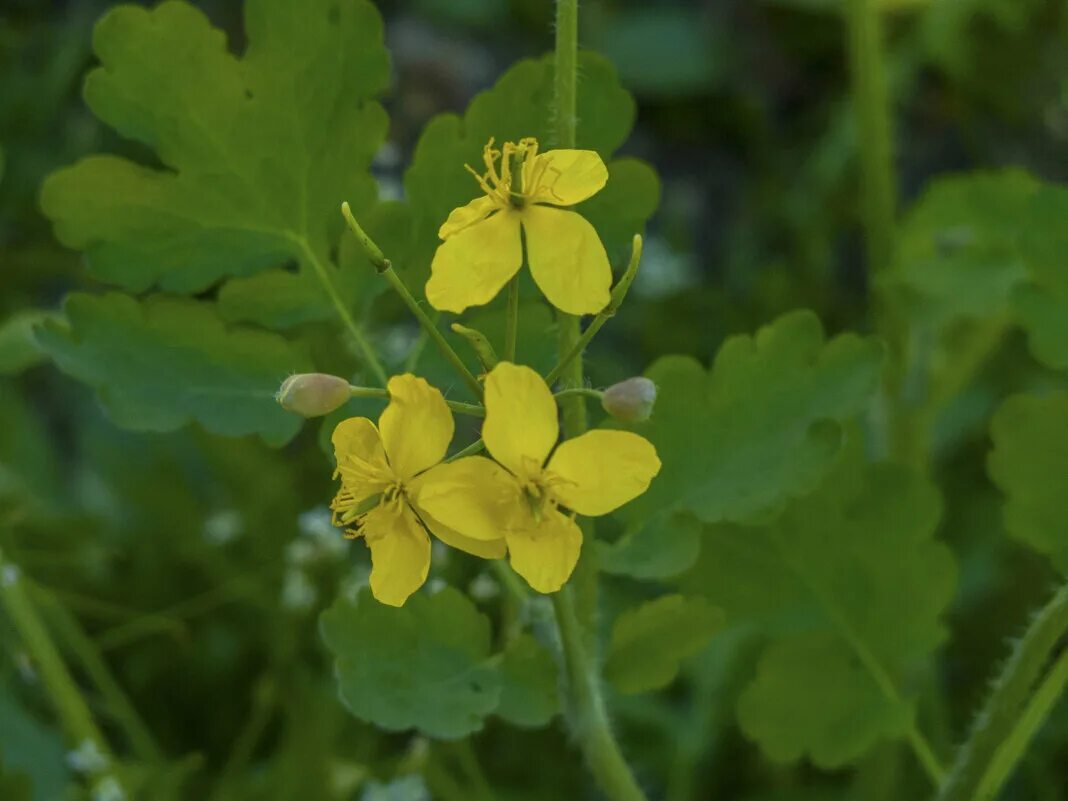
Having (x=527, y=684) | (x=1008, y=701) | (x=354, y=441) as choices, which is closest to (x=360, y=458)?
(x=354, y=441)

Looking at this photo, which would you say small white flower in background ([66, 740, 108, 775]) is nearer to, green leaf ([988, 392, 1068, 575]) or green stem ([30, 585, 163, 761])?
green stem ([30, 585, 163, 761])

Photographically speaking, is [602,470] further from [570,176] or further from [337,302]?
[337,302]

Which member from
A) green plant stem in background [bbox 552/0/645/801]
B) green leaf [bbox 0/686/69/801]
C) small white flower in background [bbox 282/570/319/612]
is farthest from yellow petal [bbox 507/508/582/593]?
green leaf [bbox 0/686/69/801]

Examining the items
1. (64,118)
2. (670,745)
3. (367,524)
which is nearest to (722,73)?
(64,118)

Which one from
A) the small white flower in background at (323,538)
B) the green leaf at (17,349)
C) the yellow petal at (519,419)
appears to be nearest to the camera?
the yellow petal at (519,419)

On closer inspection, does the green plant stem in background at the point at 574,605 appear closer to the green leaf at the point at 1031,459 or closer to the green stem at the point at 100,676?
the green leaf at the point at 1031,459

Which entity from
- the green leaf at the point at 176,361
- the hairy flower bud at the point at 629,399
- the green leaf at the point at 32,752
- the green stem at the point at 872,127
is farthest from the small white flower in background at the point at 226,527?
the hairy flower bud at the point at 629,399
